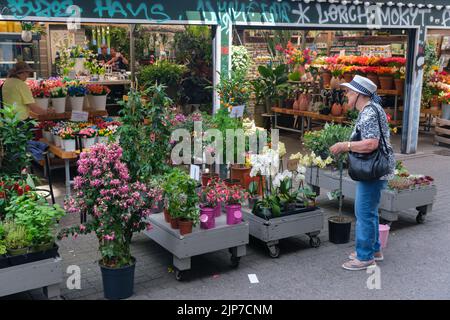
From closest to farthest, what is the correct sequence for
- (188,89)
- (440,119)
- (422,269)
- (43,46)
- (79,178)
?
(79,178), (422,269), (188,89), (440,119), (43,46)

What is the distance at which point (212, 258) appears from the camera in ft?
18.0

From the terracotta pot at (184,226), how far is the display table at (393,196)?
2.35m

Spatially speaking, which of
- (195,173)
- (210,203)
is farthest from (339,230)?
(195,173)

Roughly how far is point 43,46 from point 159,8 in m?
6.65

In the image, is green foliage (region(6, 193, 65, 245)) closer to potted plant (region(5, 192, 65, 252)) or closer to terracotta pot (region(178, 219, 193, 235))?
potted plant (region(5, 192, 65, 252))

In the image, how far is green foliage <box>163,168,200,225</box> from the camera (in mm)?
4770

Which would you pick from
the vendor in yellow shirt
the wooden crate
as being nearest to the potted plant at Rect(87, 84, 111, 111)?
the vendor in yellow shirt

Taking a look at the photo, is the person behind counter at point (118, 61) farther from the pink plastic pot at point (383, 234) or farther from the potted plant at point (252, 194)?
the pink plastic pot at point (383, 234)

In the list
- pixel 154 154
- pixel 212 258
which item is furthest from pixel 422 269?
pixel 154 154

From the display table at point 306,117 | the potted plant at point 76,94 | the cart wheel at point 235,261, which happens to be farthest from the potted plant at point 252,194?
the display table at point 306,117

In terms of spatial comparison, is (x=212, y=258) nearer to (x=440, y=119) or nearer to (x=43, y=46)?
(x=440, y=119)

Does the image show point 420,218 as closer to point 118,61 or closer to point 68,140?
point 68,140

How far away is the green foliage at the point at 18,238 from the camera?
4.14 metres

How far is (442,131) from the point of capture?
1171 cm
